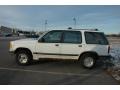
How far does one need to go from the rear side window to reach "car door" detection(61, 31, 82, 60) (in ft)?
1.21

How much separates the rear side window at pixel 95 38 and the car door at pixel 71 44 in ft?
1.21

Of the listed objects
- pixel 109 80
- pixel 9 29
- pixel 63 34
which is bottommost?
pixel 109 80

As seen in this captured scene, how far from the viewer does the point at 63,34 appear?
34.1 feet

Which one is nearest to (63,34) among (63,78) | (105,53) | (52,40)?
(52,40)

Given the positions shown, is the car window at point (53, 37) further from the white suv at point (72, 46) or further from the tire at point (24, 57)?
the tire at point (24, 57)

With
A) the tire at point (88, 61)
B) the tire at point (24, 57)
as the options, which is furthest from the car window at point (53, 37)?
the tire at point (88, 61)

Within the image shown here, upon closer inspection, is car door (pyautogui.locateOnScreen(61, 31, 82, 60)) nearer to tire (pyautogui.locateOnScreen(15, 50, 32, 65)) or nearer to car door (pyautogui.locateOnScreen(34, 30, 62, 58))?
car door (pyautogui.locateOnScreen(34, 30, 62, 58))

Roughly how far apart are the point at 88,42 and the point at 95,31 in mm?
619

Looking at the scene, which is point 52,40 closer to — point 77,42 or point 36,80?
point 77,42

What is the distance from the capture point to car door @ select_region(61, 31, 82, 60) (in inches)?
404

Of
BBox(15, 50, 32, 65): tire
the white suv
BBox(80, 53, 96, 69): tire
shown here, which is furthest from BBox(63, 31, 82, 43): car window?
BBox(15, 50, 32, 65): tire

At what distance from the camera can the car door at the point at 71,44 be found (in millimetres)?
10250

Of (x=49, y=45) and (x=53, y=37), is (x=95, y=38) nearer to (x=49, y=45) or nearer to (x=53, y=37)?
(x=53, y=37)

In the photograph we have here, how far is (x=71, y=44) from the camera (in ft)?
33.7
